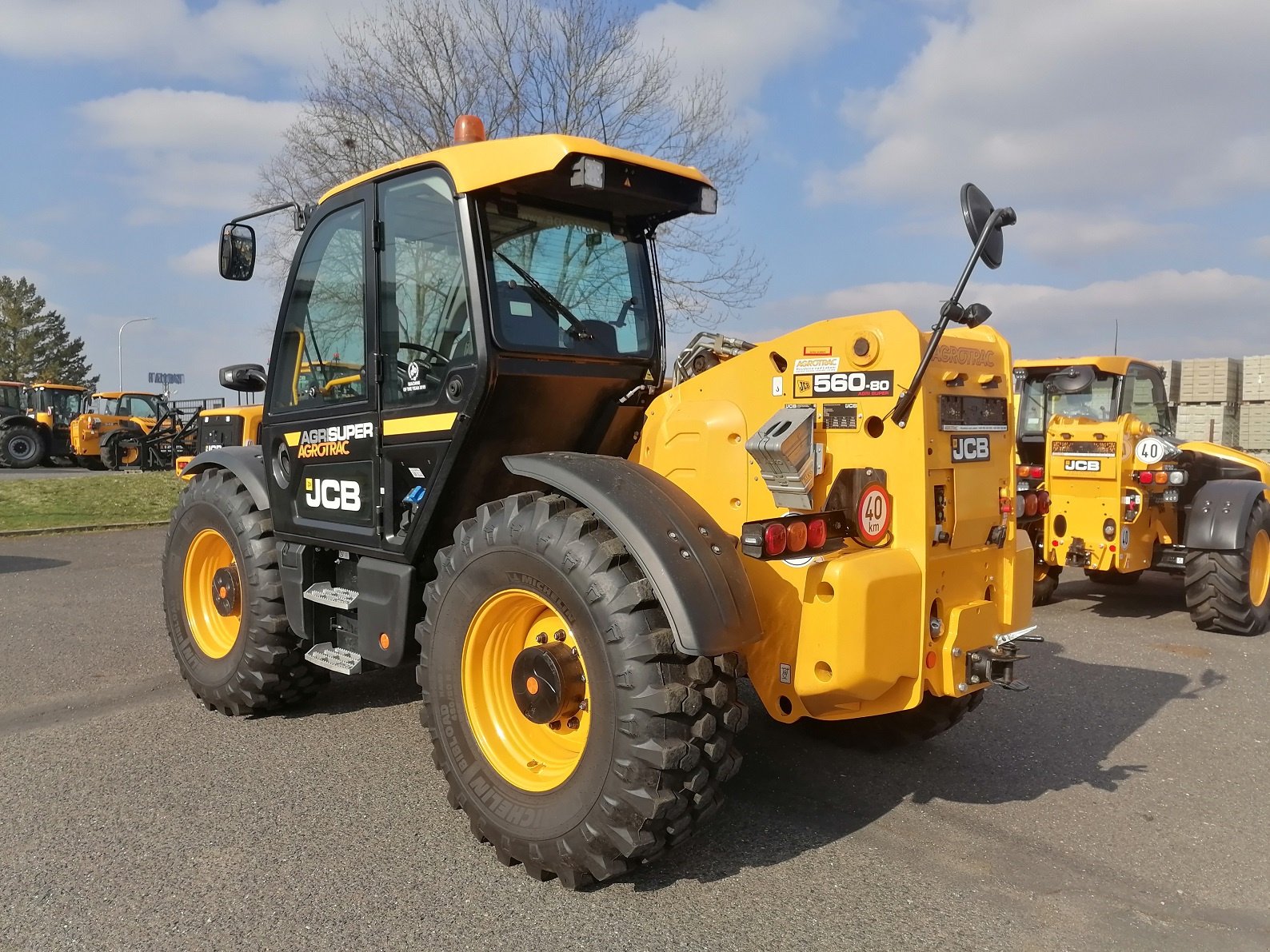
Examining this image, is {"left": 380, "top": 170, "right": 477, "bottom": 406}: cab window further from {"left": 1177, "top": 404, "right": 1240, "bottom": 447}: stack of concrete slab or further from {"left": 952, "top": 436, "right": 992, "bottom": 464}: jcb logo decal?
{"left": 1177, "top": 404, "right": 1240, "bottom": 447}: stack of concrete slab

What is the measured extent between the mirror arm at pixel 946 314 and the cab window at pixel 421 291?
158 centimetres

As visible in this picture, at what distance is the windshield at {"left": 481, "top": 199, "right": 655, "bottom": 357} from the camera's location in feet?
12.1

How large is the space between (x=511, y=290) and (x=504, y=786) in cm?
186

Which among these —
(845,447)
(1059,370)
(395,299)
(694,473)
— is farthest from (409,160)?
(1059,370)

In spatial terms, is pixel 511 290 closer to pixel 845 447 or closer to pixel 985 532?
pixel 845 447

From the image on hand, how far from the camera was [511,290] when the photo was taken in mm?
3711

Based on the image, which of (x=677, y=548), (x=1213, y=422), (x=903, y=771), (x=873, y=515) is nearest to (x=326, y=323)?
(x=677, y=548)

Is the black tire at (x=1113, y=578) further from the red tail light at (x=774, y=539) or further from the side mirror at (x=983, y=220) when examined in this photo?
the red tail light at (x=774, y=539)

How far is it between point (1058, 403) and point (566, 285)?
22.2ft

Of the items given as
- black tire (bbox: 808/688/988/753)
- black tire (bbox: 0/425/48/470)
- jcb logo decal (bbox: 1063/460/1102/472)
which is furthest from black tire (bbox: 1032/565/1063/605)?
black tire (bbox: 0/425/48/470)

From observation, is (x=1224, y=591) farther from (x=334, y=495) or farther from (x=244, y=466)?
(x=244, y=466)

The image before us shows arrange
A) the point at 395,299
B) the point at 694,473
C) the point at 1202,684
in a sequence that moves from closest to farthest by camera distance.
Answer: the point at 694,473 → the point at 395,299 → the point at 1202,684

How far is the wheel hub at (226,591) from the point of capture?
4965 mm

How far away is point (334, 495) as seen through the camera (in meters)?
4.32
